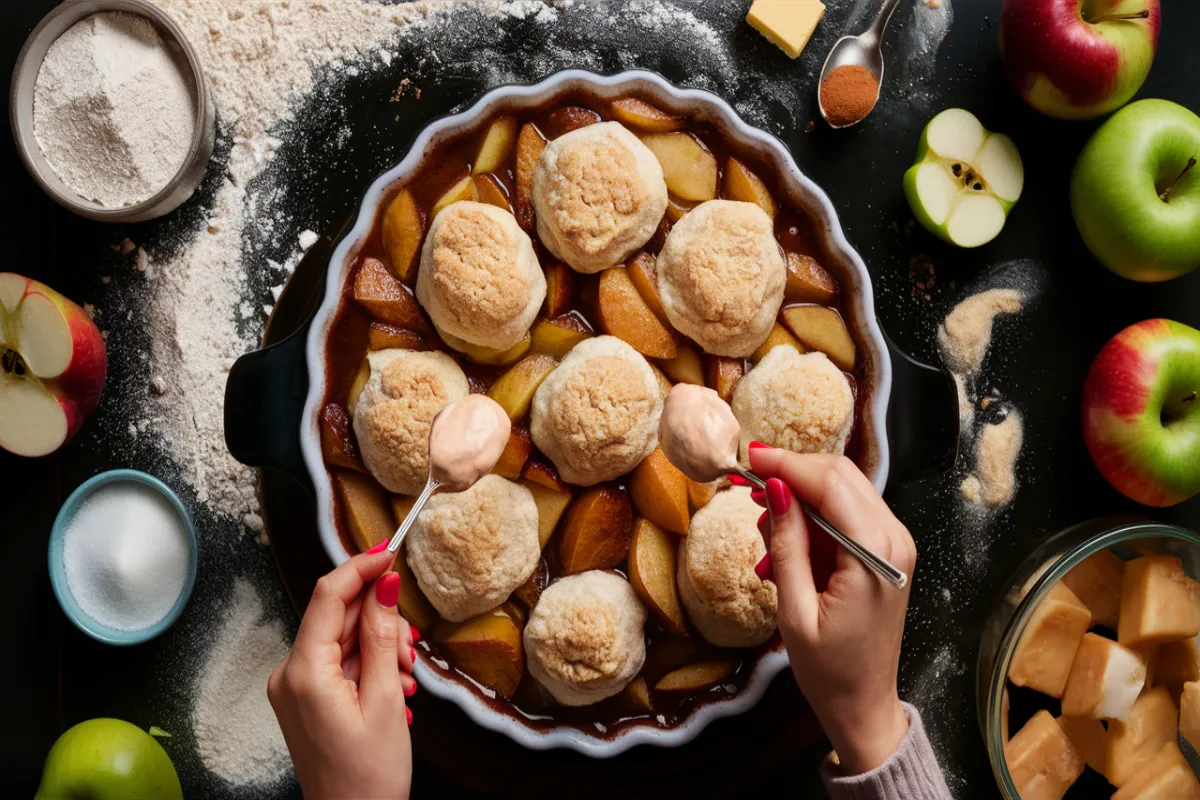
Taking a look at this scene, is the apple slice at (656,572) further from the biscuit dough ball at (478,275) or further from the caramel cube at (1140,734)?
the caramel cube at (1140,734)

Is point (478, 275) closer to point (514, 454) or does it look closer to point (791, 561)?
point (514, 454)

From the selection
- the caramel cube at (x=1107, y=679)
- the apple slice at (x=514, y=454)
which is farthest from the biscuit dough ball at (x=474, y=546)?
the caramel cube at (x=1107, y=679)

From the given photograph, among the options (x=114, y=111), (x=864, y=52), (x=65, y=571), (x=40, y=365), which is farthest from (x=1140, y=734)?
(x=114, y=111)

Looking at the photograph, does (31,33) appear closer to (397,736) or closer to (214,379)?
(214,379)

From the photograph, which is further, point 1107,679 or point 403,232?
point 1107,679

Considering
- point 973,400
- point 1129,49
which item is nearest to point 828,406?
point 973,400

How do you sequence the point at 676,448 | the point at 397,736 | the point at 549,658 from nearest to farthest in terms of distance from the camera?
1. the point at 397,736
2. the point at 676,448
3. the point at 549,658
